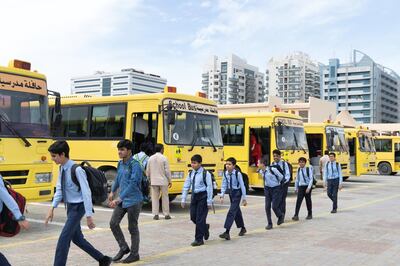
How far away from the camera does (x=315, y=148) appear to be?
23.1 metres

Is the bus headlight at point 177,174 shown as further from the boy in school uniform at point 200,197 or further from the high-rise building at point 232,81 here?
the high-rise building at point 232,81

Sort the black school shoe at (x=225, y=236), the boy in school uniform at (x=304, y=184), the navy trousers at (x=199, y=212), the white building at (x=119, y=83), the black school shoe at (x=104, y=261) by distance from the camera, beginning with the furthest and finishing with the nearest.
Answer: the white building at (x=119, y=83), the boy in school uniform at (x=304, y=184), the black school shoe at (x=225, y=236), the navy trousers at (x=199, y=212), the black school shoe at (x=104, y=261)

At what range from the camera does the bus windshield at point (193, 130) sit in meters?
12.5

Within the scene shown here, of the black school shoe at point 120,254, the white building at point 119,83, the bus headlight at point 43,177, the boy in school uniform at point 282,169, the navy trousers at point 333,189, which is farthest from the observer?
the white building at point 119,83

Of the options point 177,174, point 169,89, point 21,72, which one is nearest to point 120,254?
point 21,72

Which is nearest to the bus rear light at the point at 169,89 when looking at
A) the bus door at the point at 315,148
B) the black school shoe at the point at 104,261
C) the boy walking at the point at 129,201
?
the boy walking at the point at 129,201

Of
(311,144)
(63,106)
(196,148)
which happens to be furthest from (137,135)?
(311,144)

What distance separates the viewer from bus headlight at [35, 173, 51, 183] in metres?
9.67

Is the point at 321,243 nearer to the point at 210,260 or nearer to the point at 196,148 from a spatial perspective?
the point at 210,260

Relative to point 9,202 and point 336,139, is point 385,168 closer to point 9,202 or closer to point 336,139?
point 336,139

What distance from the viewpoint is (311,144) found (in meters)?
23.1

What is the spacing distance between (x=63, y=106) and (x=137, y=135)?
3136 mm

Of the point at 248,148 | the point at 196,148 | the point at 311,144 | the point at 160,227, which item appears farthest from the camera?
the point at 311,144

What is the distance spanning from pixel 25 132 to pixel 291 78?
14257cm
